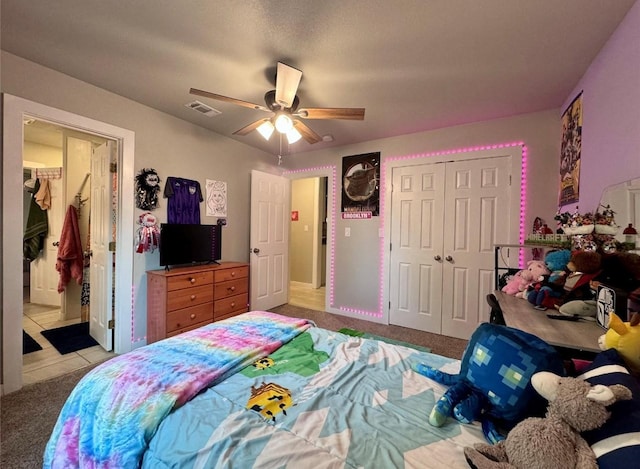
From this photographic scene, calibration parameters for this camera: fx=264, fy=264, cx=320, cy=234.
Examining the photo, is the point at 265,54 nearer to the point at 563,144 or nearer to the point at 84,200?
the point at 563,144

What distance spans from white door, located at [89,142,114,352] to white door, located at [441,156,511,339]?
12.0 ft

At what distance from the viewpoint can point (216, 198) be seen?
3.43m

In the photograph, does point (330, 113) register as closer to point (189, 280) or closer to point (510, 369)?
point (510, 369)

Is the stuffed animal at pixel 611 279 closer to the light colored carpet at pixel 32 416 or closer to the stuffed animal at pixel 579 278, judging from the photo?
the stuffed animal at pixel 579 278

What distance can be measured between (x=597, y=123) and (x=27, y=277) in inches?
296

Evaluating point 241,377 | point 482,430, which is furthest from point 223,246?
point 482,430

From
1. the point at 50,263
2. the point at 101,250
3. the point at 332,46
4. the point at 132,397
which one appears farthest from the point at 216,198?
the point at 50,263

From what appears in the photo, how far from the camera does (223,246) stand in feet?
11.6

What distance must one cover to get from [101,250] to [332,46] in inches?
117

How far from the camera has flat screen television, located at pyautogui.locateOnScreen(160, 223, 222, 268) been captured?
9.14 feet

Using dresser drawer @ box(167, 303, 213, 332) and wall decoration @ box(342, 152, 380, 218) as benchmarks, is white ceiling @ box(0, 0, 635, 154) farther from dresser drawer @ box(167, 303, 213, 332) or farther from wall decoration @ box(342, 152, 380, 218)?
dresser drawer @ box(167, 303, 213, 332)

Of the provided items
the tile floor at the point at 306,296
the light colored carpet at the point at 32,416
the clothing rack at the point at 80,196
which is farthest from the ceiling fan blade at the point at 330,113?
the clothing rack at the point at 80,196

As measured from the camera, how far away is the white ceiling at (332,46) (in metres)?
1.49

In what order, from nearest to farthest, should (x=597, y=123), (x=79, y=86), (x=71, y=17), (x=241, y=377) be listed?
(x=241, y=377)
(x=71, y=17)
(x=597, y=123)
(x=79, y=86)
